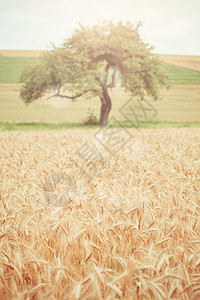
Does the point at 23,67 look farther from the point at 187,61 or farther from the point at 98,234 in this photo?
the point at 98,234

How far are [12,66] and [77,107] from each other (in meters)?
28.3

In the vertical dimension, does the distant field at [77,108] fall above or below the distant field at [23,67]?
below

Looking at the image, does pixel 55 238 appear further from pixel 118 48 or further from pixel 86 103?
pixel 86 103

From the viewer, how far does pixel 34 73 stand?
69.8 ft

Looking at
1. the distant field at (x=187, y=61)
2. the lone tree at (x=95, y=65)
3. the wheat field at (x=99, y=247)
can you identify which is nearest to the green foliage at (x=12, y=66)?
the lone tree at (x=95, y=65)

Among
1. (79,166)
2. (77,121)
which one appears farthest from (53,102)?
(79,166)

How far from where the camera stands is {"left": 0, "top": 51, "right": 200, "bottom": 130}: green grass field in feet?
77.2

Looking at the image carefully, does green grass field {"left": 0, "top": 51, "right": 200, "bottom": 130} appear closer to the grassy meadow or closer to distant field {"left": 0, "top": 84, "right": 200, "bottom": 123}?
distant field {"left": 0, "top": 84, "right": 200, "bottom": 123}

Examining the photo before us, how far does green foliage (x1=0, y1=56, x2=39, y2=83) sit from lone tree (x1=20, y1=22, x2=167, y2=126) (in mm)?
27676

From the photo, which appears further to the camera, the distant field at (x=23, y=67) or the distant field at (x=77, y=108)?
the distant field at (x=23, y=67)

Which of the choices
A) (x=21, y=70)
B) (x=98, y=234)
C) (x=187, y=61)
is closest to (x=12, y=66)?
(x=21, y=70)

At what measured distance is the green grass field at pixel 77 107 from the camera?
23.5 metres

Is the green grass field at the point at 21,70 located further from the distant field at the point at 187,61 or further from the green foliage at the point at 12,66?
the distant field at the point at 187,61

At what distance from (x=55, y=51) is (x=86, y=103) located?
48.5 feet
